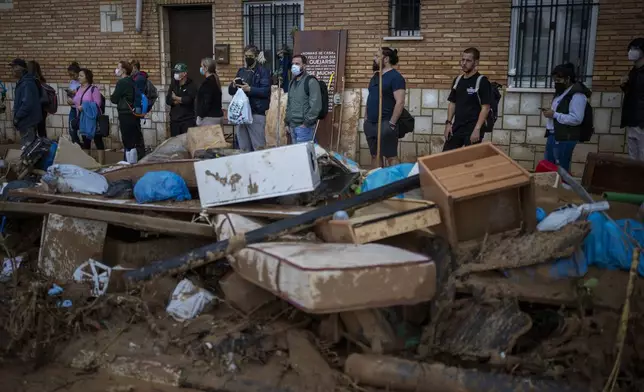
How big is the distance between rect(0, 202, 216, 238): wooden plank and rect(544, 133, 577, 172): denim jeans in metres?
4.20

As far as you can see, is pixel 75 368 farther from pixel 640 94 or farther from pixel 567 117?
pixel 640 94

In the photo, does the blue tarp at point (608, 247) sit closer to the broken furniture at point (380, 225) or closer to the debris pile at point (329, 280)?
the debris pile at point (329, 280)

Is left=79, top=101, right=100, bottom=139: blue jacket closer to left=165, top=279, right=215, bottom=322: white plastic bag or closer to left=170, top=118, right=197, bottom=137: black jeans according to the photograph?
left=170, top=118, right=197, bottom=137: black jeans

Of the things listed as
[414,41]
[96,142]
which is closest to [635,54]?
[414,41]

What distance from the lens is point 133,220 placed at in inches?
201

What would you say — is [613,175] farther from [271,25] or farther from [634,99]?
[271,25]

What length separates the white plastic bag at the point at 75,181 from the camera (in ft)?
18.4

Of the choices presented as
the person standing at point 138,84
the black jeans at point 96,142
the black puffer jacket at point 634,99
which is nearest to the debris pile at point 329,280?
the black puffer jacket at point 634,99

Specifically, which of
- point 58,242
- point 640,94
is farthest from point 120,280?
point 640,94

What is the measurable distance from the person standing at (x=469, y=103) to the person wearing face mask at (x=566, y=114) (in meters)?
0.85

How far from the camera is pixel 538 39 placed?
9594mm

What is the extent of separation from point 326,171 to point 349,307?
2.25 m

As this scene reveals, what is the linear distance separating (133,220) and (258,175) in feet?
3.60

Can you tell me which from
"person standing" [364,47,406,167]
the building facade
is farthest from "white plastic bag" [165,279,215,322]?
the building facade
